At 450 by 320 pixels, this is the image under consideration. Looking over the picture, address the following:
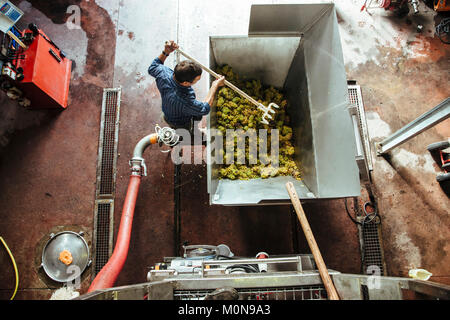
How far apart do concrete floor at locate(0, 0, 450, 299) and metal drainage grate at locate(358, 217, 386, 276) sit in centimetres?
8

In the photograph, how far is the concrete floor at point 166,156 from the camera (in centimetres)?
295

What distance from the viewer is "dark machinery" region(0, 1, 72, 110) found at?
2795 millimetres

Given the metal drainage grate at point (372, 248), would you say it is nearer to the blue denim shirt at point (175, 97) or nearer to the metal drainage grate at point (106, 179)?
the blue denim shirt at point (175, 97)

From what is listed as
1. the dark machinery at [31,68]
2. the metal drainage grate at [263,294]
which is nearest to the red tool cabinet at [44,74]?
the dark machinery at [31,68]

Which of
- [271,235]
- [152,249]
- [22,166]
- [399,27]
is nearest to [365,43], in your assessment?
[399,27]

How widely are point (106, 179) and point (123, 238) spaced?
101 cm

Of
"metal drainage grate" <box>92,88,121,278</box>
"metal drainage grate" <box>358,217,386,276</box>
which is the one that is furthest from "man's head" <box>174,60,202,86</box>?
"metal drainage grate" <box>358,217,386,276</box>

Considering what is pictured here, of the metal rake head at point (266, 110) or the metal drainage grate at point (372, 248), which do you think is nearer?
the metal rake head at point (266, 110)

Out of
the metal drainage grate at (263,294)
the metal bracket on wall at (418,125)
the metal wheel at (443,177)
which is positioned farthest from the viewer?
the metal wheel at (443,177)

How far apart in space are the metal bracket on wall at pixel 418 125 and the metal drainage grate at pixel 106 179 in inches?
125

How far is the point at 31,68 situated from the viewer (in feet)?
9.35

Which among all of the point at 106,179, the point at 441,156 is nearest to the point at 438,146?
the point at 441,156

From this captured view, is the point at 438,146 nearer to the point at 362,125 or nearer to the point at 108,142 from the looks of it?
the point at 362,125
